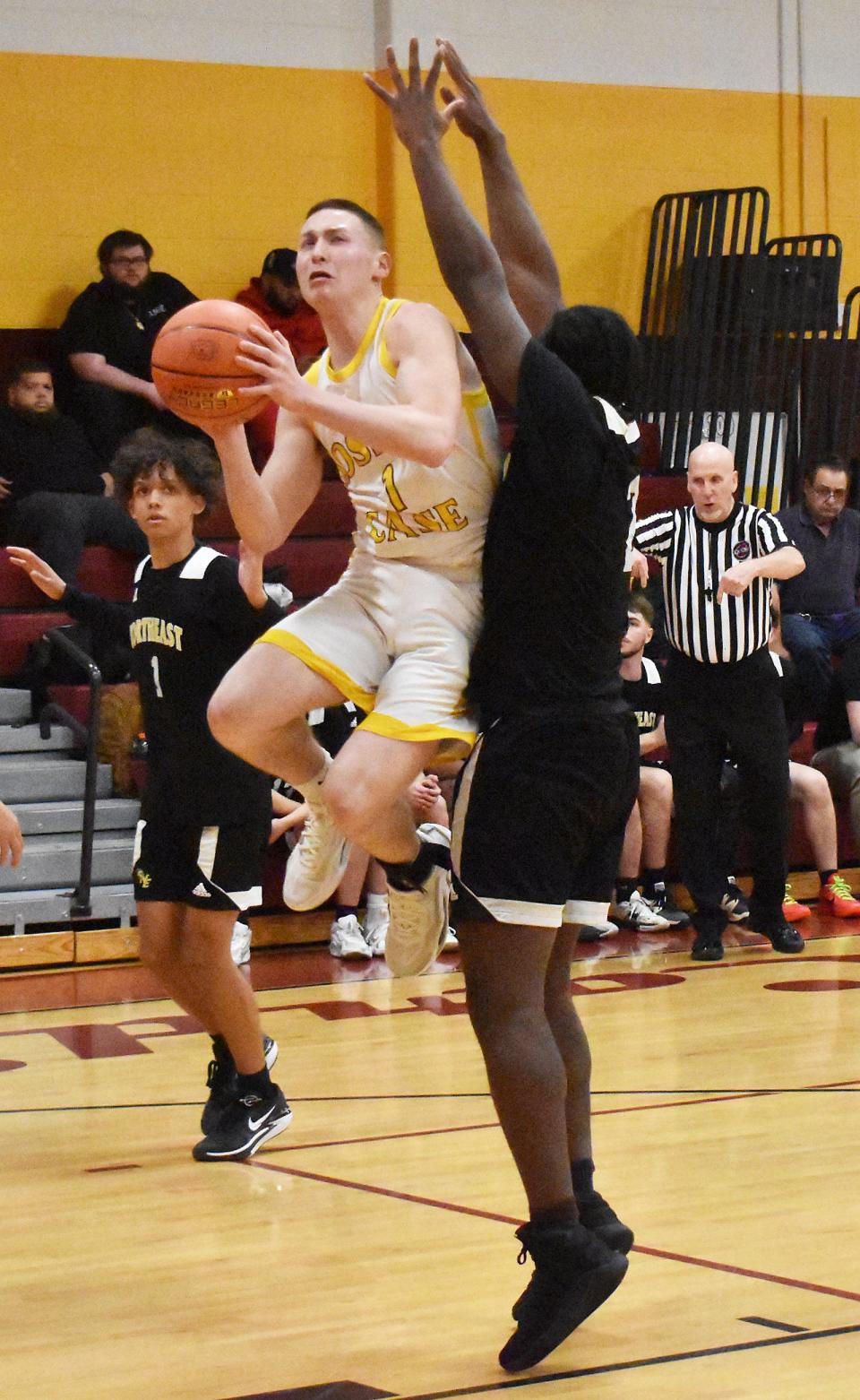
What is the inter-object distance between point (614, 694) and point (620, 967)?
14.3 feet

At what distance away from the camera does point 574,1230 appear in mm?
3104

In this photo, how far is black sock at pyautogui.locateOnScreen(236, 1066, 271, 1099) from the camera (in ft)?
15.5

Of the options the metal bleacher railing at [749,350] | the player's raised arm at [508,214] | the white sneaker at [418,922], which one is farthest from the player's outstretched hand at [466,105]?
the metal bleacher railing at [749,350]

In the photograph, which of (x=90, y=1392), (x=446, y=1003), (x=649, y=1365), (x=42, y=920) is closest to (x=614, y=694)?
(x=649, y=1365)

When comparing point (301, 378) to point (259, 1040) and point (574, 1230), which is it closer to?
point (574, 1230)

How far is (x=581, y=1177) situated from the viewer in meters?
3.47

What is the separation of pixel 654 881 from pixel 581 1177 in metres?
5.26

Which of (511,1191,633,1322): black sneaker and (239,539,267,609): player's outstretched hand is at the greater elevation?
(239,539,267,609): player's outstretched hand

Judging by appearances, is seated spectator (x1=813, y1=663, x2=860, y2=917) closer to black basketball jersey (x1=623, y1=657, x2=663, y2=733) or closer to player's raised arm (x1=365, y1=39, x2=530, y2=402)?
black basketball jersey (x1=623, y1=657, x2=663, y2=733)

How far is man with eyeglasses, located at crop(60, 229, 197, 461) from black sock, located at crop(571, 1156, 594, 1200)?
6.87 metres

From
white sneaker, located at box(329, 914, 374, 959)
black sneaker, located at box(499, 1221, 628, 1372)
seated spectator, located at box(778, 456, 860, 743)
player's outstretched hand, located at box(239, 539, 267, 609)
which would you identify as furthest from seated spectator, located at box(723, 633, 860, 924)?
black sneaker, located at box(499, 1221, 628, 1372)

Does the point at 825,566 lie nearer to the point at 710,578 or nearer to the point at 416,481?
the point at 710,578

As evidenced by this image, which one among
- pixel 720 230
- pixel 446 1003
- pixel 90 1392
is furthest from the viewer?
pixel 720 230

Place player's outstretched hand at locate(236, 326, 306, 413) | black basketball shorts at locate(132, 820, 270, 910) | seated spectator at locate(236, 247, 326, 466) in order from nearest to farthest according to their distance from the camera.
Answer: player's outstretched hand at locate(236, 326, 306, 413) < black basketball shorts at locate(132, 820, 270, 910) < seated spectator at locate(236, 247, 326, 466)
